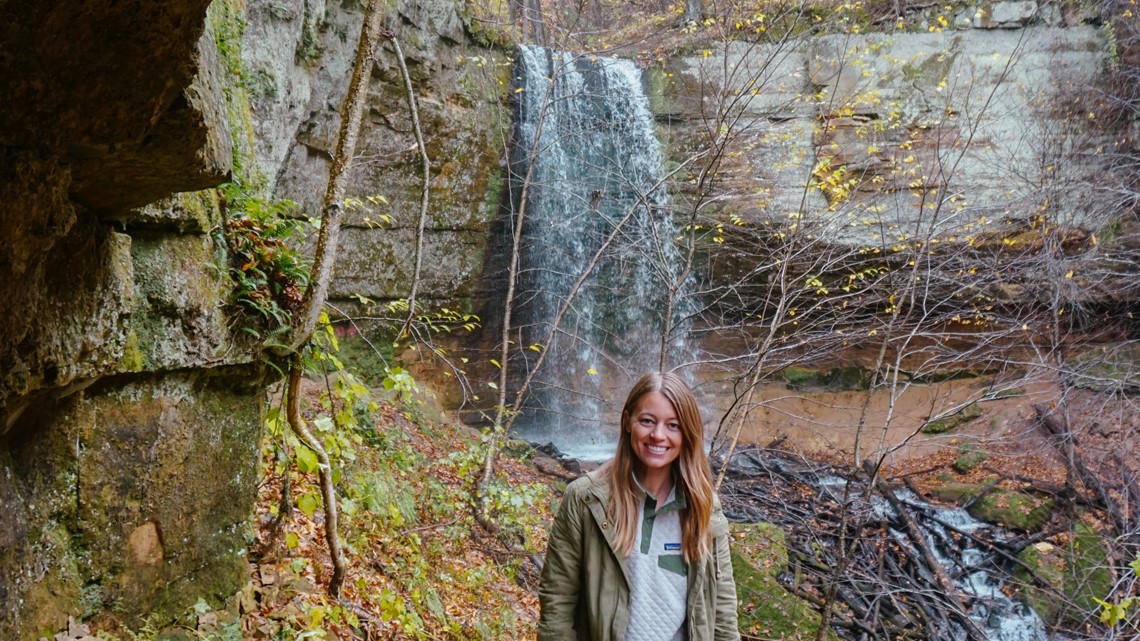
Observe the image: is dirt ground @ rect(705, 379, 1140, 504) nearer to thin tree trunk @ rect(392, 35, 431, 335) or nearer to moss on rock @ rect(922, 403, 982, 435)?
moss on rock @ rect(922, 403, 982, 435)

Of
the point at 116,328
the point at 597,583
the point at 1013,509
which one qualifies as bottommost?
the point at 1013,509

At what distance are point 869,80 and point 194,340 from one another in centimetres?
1394

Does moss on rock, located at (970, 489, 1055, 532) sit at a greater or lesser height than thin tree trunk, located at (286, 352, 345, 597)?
lesser

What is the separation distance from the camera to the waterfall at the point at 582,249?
13.1m

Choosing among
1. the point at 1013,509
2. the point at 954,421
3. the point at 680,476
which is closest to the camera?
the point at 680,476

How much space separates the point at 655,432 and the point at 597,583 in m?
0.54

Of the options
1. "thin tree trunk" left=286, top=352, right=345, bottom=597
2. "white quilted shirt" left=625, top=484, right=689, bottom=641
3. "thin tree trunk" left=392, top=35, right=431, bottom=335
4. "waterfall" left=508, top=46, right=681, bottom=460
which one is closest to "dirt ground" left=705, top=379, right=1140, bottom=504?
"waterfall" left=508, top=46, right=681, bottom=460

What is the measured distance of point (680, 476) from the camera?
7.68ft

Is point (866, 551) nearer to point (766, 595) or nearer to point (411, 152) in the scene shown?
point (766, 595)

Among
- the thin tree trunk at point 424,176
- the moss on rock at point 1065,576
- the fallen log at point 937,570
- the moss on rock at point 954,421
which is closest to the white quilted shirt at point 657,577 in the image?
the thin tree trunk at point 424,176

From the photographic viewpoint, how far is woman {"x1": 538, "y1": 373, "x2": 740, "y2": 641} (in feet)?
7.27

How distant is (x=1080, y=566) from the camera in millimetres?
7992

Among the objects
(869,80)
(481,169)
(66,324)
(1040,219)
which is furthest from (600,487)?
(869,80)

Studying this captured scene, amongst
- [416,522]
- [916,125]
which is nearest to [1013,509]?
[916,125]
